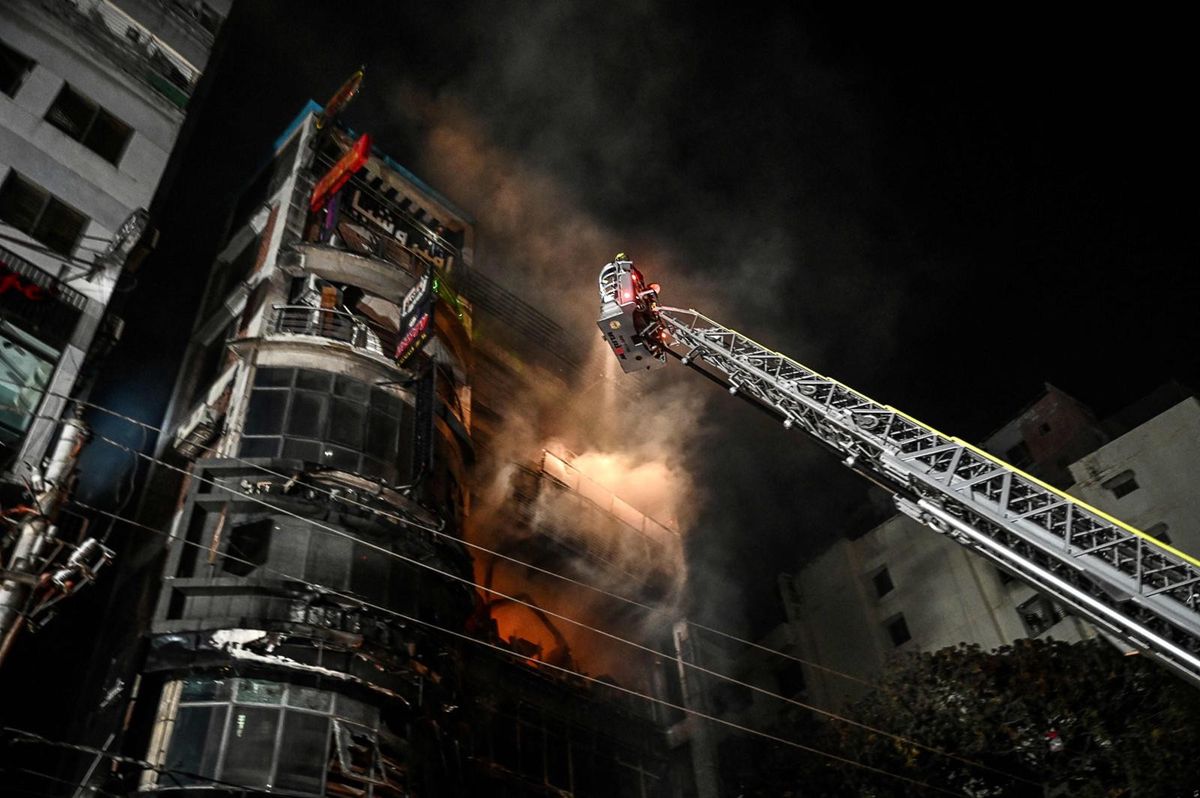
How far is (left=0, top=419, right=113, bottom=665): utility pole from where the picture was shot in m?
12.1

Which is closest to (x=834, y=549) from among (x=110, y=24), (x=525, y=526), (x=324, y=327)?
(x=525, y=526)

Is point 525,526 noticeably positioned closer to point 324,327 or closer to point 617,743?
point 617,743

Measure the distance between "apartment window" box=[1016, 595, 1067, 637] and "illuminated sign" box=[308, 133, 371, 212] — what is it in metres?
30.2

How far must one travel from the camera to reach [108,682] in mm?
18094

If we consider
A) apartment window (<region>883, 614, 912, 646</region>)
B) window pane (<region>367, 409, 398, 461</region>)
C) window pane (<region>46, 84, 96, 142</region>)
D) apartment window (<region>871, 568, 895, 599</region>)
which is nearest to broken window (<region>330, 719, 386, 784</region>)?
window pane (<region>367, 409, 398, 461</region>)

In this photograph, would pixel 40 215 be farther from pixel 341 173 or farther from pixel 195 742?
pixel 195 742

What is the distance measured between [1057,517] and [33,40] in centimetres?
3070

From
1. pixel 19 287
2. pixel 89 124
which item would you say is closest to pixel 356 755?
pixel 19 287

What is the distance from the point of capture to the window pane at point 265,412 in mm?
20516

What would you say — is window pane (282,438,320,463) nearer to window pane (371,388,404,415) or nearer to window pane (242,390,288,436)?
window pane (242,390,288,436)

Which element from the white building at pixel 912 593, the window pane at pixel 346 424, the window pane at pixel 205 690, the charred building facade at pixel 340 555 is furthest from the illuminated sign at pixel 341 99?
the white building at pixel 912 593

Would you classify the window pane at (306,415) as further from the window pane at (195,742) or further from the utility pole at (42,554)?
the window pane at (195,742)

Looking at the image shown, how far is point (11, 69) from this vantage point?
24.9m

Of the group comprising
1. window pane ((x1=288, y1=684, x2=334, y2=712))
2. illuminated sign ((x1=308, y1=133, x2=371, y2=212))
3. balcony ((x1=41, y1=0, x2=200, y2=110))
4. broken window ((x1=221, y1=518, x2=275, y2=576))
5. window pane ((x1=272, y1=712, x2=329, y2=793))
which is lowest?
window pane ((x1=272, y1=712, x2=329, y2=793))
